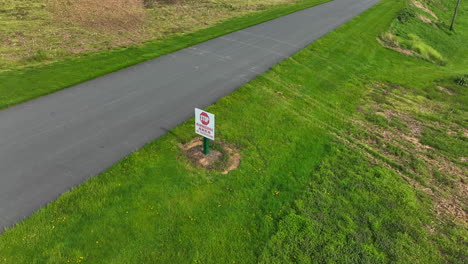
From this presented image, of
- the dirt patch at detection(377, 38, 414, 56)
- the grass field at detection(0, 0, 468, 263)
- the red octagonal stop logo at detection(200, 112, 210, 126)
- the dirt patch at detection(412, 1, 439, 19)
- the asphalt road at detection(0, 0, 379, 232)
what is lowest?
the grass field at detection(0, 0, 468, 263)

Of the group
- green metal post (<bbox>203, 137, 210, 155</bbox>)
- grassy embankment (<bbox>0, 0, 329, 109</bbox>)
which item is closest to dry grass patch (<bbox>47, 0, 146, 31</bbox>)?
grassy embankment (<bbox>0, 0, 329, 109</bbox>)

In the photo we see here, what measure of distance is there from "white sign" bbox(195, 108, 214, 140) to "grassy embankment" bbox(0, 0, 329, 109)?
7.28 meters

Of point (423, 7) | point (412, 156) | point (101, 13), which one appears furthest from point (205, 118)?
point (423, 7)

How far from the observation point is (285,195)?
812 cm

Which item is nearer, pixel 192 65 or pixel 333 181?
pixel 333 181

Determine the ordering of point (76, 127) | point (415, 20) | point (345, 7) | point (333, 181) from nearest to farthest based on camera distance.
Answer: point (333, 181) → point (76, 127) → point (415, 20) → point (345, 7)

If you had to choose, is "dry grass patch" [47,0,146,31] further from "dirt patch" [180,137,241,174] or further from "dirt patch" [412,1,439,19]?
"dirt patch" [412,1,439,19]

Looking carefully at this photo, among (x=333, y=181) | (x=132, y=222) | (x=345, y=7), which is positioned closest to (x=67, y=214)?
(x=132, y=222)

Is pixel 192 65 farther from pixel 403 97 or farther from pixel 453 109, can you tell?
pixel 453 109

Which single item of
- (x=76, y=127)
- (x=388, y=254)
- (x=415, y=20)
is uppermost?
(x=415, y=20)

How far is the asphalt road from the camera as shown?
7.97 metres

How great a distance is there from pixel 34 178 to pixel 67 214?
177cm

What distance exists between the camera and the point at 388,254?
22.3 ft

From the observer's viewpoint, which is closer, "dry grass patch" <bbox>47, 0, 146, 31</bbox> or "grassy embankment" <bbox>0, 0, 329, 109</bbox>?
"grassy embankment" <bbox>0, 0, 329, 109</bbox>
